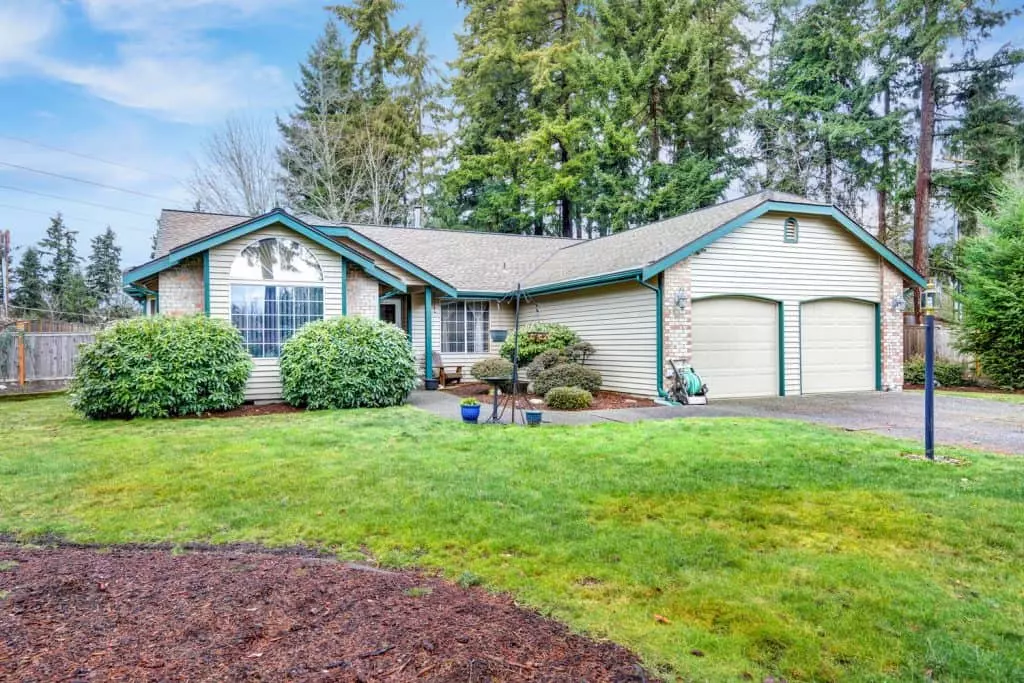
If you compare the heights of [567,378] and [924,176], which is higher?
[924,176]

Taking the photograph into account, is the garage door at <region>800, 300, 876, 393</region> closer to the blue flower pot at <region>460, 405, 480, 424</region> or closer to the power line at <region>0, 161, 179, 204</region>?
the blue flower pot at <region>460, 405, 480, 424</region>

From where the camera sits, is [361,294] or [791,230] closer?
[791,230]

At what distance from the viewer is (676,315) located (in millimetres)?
11734

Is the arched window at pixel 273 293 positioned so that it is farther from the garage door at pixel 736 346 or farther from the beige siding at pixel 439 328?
the garage door at pixel 736 346

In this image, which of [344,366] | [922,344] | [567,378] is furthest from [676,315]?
[922,344]

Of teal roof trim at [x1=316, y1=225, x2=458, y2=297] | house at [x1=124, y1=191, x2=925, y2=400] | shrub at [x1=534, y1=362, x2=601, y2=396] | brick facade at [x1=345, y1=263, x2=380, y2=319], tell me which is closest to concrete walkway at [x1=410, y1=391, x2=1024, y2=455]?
house at [x1=124, y1=191, x2=925, y2=400]

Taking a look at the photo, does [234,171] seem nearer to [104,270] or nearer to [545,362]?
[104,270]

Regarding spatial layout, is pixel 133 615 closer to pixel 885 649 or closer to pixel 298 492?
pixel 298 492

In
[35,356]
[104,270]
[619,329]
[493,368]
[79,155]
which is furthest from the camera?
[104,270]

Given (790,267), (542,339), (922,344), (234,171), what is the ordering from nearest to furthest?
1. (790,267)
2. (542,339)
3. (922,344)
4. (234,171)

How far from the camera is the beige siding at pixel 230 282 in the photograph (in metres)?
11.8

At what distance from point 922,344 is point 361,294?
1494 centimetres

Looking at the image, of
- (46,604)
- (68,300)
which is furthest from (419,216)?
(46,604)

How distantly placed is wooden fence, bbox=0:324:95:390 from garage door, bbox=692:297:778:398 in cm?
1445
